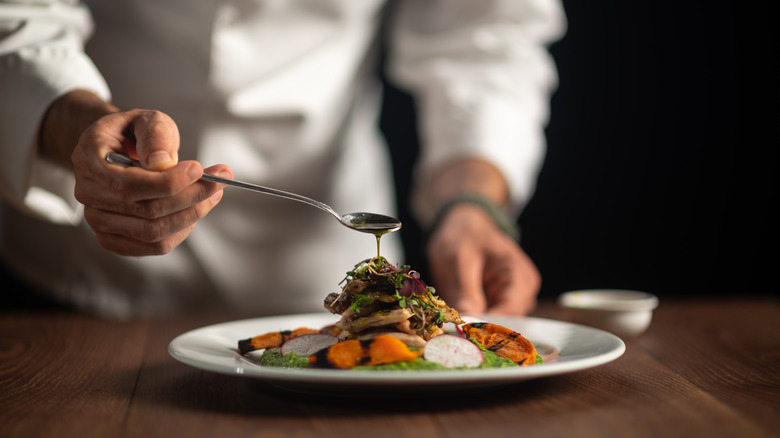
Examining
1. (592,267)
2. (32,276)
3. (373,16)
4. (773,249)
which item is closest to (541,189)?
(592,267)

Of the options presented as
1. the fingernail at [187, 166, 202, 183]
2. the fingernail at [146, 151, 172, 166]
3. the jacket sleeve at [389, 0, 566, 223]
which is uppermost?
the jacket sleeve at [389, 0, 566, 223]

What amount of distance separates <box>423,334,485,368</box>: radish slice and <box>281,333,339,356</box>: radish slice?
209 millimetres

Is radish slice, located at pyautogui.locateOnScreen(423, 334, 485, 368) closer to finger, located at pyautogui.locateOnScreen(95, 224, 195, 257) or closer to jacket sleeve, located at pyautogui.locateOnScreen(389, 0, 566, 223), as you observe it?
finger, located at pyautogui.locateOnScreen(95, 224, 195, 257)

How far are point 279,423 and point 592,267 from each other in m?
3.06

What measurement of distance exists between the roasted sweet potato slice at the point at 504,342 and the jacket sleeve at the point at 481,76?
1.13 m

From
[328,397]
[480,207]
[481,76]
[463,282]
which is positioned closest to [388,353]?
[328,397]

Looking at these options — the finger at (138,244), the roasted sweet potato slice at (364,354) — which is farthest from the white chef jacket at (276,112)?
the roasted sweet potato slice at (364,354)

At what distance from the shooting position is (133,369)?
1335 millimetres

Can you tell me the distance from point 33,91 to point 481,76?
4.81 feet

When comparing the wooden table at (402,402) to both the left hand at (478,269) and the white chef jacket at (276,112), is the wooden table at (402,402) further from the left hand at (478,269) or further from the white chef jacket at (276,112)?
the white chef jacket at (276,112)

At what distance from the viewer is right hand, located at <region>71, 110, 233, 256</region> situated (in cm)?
114

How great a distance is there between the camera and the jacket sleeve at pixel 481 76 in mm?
2334

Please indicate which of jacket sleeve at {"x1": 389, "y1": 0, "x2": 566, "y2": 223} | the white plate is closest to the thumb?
the white plate

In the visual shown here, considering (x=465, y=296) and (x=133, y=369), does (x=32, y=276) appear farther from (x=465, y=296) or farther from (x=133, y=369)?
(x=465, y=296)
